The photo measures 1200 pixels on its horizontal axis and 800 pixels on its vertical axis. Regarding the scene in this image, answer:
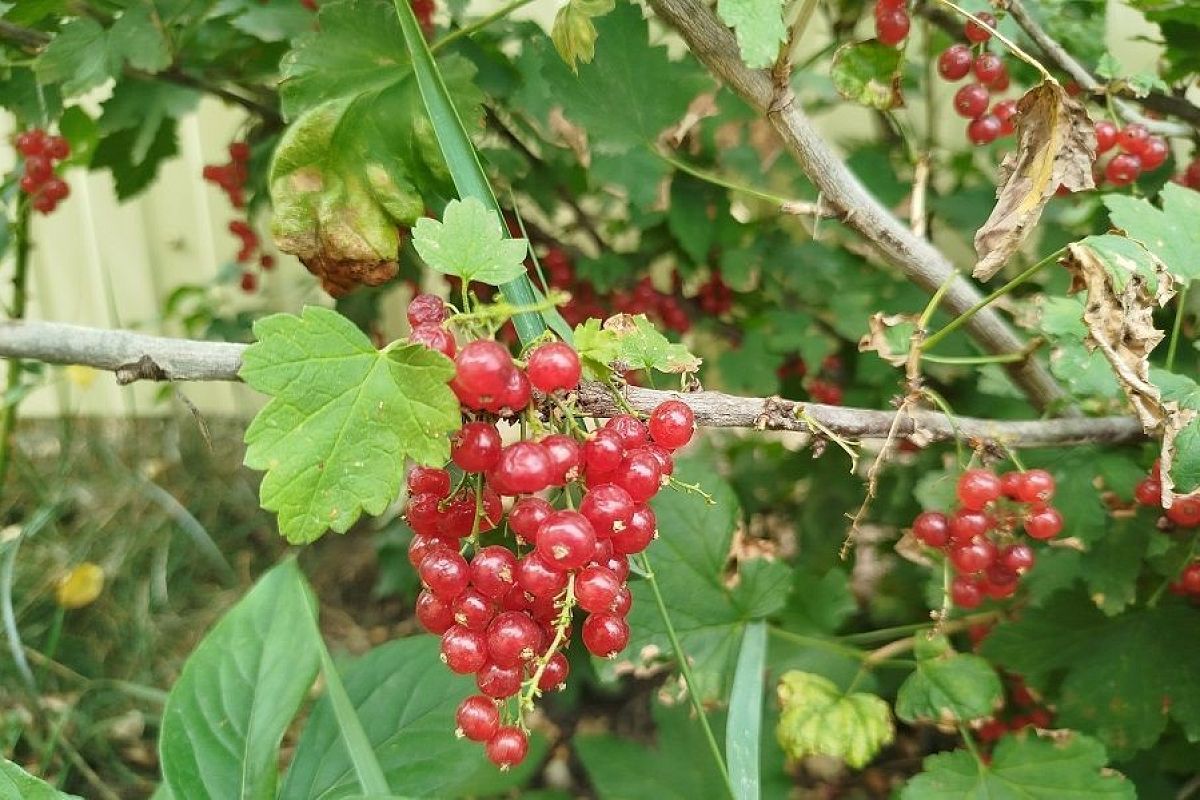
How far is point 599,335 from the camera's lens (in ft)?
1.74

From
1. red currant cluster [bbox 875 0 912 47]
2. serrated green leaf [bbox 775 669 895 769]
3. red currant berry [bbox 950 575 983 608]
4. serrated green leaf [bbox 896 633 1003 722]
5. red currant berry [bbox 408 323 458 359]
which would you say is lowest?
serrated green leaf [bbox 775 669 895 769]

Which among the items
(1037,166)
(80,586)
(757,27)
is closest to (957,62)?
(1037,166)

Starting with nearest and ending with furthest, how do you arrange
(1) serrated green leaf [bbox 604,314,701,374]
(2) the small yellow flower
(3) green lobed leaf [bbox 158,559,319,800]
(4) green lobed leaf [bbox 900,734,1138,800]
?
(1) serrated green leaf [bbox 604,314,701,374] → (3) green lobed leaf [bbox 158,559,319,800] → (4) green lobed leaf [bbox 900,734,1138,800] → (2) the small yellow flower

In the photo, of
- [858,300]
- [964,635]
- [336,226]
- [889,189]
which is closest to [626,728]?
[964,635]

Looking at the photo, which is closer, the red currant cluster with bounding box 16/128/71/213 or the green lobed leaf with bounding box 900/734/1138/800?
the green lobed leaf with bounding box 900/734/1138/800

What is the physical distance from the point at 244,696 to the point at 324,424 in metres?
0.33

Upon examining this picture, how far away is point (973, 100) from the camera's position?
0.87 m

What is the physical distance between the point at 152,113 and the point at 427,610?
825mm

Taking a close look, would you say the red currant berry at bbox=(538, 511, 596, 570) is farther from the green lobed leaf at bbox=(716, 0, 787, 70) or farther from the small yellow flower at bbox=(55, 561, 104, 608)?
the small yellow flower at bbox=(55, 561, 104, 608)

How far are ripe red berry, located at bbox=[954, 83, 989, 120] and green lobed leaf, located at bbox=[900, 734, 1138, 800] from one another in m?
0.57

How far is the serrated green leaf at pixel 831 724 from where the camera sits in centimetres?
84

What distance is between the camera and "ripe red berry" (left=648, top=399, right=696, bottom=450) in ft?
1.70

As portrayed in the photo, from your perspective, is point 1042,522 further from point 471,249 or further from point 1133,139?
point 471,249

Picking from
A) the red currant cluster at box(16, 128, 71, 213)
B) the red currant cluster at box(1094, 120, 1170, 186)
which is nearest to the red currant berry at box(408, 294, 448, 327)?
the red currant cluster at box(1094, 120, 1170, 186)
